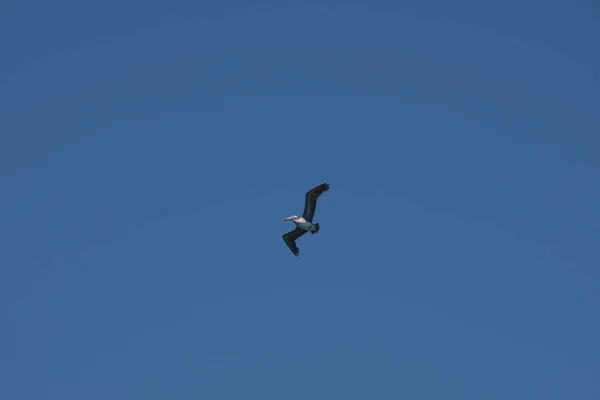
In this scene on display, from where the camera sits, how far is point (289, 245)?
11669 centimetres

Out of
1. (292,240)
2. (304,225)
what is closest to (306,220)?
(304,225)

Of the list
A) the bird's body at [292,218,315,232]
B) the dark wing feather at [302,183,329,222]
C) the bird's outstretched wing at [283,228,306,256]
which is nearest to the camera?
the dark wing feather at [302,183,329,222]

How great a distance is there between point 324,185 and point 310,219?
397cm

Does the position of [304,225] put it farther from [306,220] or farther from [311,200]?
[311,200]

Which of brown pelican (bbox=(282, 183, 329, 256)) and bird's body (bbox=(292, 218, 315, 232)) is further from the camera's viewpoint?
bird's body (bbox=(292, 218, 315, 232))

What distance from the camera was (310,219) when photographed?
113062 millimetres

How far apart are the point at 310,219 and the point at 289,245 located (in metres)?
4.64

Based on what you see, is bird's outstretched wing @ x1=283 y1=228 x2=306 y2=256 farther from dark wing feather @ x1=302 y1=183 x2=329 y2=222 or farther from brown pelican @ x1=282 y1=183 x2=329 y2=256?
dark wing feather @ x1=302 y1=183 x2=329 y2=222

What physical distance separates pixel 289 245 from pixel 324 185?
8530mm

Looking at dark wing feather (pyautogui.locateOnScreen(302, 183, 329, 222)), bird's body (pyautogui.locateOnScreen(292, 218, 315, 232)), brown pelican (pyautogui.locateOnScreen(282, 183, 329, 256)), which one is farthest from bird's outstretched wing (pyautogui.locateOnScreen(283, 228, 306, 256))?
dark wing feather (pyautogui.locateOnScreen(302, 183, 329, 222))

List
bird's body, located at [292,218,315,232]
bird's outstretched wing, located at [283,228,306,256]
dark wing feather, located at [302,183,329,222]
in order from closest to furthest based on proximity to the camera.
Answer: dark wing feather, located at [302,183,329,222] → bird's body, located at [292,218,315,232] → bird's outstretched wing, located at [283,228,306,256]

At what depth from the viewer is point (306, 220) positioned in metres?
113

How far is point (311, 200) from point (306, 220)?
83.7 inches

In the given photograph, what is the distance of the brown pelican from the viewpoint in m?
111
